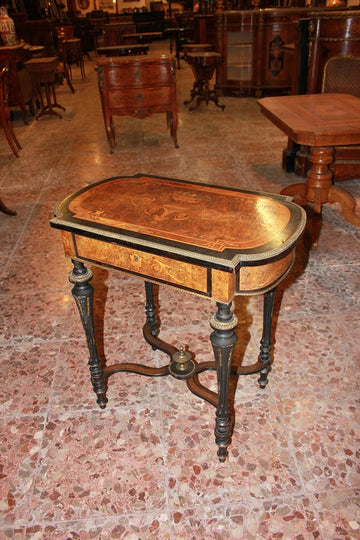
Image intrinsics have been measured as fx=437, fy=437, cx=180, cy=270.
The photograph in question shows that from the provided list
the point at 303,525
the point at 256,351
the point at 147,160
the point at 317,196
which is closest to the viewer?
the point at 303,525

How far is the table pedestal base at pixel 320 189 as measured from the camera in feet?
8.29

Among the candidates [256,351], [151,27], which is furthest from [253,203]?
[151,27]

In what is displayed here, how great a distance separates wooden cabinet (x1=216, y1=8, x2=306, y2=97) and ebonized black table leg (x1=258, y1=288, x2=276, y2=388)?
244 inches

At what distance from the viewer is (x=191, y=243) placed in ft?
4.02

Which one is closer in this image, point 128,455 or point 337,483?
point 337,483

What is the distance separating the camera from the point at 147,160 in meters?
4.70

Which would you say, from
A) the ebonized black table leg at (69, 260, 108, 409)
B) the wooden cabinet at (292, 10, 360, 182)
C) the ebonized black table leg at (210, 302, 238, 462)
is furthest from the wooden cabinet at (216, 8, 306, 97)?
the ebonized black table leg at (210, 302, 238, 462)

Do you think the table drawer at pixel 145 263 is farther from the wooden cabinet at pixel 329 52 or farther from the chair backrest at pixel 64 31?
the chair backrest at pixel 64 31

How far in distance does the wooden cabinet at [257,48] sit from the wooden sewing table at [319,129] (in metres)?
4.64

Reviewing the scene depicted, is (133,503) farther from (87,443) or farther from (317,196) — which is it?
(317,196)

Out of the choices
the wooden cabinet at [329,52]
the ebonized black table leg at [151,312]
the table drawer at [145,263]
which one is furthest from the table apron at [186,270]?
the wooden cabinet at [329,52]

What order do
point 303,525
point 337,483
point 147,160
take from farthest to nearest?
point 147,160 → point 337,483 → point 303,525

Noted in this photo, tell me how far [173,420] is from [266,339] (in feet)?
1.57

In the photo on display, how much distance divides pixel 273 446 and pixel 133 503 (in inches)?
20.6
